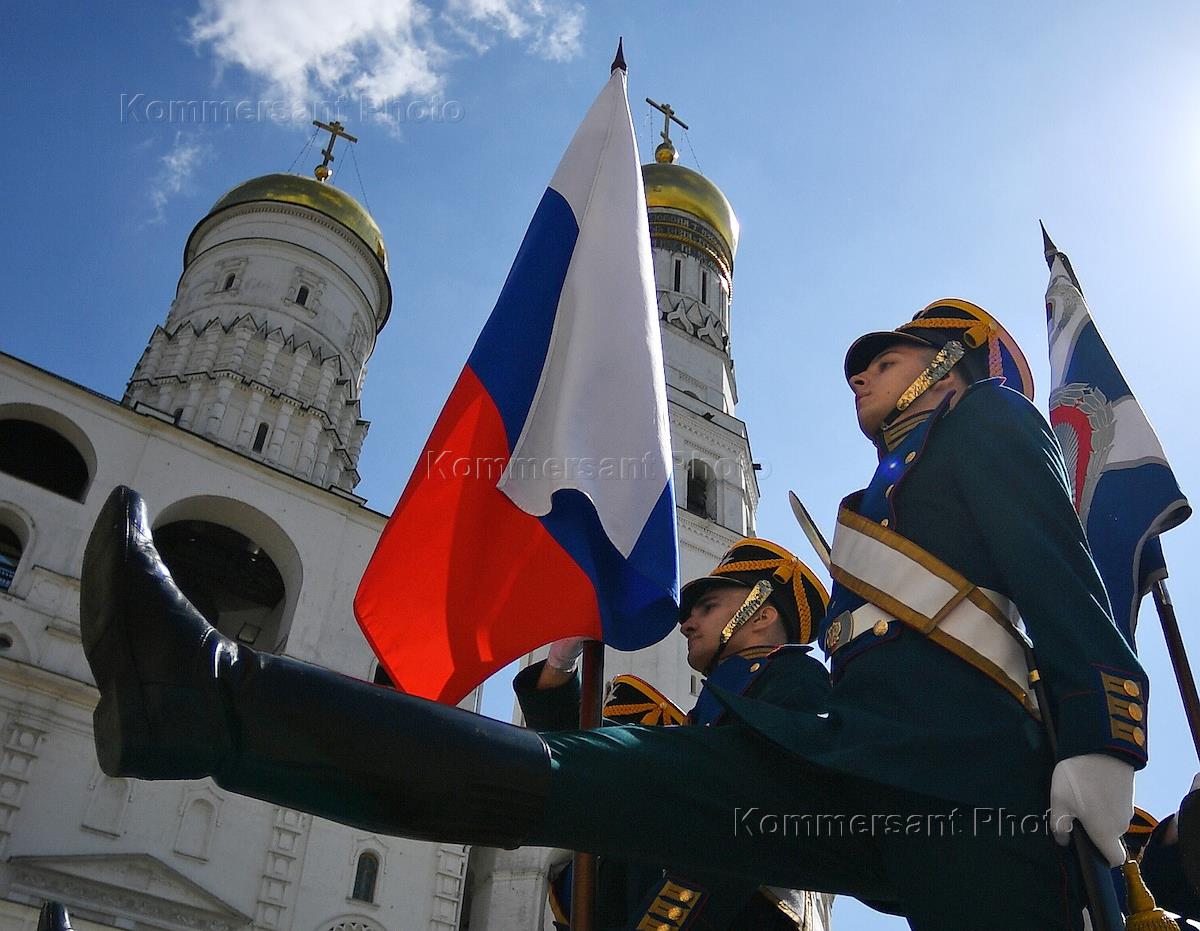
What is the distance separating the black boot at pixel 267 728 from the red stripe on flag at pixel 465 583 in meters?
1.38

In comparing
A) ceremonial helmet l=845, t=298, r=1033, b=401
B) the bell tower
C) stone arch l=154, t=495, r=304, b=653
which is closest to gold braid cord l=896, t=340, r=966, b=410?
ceremonial helmet l=845, t=298, r=1033, b=401

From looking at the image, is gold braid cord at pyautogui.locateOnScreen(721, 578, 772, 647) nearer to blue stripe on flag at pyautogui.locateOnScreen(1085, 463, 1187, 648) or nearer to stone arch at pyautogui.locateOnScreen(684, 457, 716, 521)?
blue stripe on flag at pyautogui.locateOnScreen(1085, 463, 1187, 648)

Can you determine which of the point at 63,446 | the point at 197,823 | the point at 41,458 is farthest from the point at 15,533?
the point at 197,823

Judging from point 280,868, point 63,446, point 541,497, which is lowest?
point 541,497

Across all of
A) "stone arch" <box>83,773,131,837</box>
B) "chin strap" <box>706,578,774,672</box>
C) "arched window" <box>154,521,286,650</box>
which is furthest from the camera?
"arched window" <box>154,521,286,650</box>

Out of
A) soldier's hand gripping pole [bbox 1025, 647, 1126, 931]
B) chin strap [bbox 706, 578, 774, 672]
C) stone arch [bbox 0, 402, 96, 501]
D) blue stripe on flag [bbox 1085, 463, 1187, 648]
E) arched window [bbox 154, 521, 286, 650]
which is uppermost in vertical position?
stone arch [bbox 0, 402, 96, 501]

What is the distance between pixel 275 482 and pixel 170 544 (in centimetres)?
234

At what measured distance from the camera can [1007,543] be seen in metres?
2.97

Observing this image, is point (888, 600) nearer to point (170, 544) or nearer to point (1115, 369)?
point (1115, 369)

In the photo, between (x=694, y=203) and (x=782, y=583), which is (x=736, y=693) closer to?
(x=782, y=583)

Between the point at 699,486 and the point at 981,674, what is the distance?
26124 mm

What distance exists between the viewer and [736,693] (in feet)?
13.2

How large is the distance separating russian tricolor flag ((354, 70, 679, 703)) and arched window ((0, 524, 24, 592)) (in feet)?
54.3

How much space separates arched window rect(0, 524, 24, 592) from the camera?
741 inches
